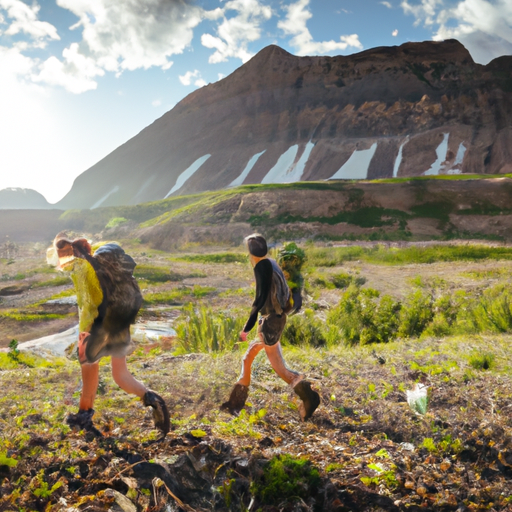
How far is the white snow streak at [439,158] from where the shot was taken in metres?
53.8

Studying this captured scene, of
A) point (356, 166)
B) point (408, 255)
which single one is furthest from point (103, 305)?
point (356, 166)

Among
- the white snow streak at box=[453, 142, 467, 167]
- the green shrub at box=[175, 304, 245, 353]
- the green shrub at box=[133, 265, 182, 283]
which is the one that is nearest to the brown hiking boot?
the green shrub at box=[175, 304, 245, 353]

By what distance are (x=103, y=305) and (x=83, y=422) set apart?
1014 mm

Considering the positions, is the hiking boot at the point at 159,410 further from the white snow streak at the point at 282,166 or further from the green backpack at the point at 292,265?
the white snow streak at the point at 282,166

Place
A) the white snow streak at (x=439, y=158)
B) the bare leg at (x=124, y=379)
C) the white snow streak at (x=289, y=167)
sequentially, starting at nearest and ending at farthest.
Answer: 1. the bare leg at (x=124, y=379)
2. the white snow streak at (x=439, y=158)
3. the white snow streak at (x=289, y=167)

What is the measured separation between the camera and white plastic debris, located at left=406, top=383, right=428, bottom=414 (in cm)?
415

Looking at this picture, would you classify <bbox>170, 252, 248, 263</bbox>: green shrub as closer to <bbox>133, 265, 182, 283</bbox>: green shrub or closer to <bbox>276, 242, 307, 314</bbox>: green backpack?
<bbox>133, 265, 182, 283</bbox>: green shrub

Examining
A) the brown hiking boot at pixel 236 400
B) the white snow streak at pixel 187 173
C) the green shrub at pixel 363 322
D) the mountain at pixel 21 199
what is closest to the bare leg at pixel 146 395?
the brown hiking boot at pixel 236 400

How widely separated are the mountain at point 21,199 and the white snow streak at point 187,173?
49.2 meters

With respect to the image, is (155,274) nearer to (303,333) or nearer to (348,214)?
(303,333)

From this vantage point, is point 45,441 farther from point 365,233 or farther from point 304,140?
point 304,140

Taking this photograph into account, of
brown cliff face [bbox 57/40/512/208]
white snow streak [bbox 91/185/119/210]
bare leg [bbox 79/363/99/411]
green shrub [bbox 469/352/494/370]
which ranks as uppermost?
brown cliff face [bbox 57/40/512/208]

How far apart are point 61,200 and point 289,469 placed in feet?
323

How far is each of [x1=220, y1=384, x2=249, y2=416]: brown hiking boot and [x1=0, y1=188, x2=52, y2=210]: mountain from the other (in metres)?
110
